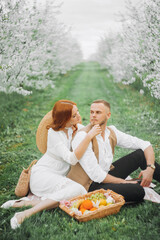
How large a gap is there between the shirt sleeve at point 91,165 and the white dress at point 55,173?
0.42ft

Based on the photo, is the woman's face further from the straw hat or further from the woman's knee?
the woman's knee

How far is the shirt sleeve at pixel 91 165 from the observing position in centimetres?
337

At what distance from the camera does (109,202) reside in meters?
3.24

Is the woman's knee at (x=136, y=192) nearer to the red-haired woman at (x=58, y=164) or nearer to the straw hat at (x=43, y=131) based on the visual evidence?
the red-haired woman at (x=58, y=164)

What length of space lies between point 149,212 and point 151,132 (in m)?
4.03

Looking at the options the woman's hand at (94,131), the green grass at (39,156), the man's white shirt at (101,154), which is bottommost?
the green grass at (39,156)

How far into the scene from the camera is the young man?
3414mm

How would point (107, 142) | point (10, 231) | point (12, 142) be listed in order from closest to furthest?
point (10, 231), point (107, 142), point (12, 142)

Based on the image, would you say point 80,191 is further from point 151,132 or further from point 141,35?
point 141,35

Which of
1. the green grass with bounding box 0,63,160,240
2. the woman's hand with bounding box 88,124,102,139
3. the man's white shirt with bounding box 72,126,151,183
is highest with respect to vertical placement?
the woman's hand with bounding box 88,124,102,139

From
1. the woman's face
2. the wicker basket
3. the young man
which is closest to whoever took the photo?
the wicker basket

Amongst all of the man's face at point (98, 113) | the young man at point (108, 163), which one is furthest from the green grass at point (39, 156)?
the man's face at point (98, 113)

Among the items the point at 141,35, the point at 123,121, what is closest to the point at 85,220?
the point at 123,121

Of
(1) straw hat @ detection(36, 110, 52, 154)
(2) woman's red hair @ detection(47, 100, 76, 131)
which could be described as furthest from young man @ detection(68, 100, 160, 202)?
(1) straw hat @ detection(36, 110, 52, 154)
